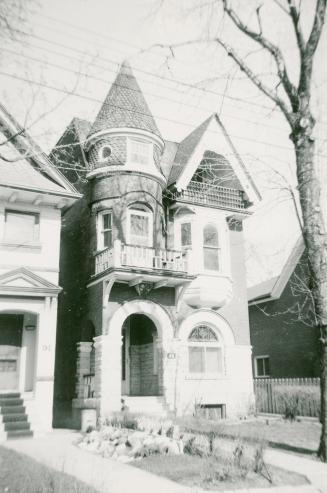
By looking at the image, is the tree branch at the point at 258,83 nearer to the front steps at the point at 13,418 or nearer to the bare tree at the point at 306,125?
the bare tree at the point at 306,125

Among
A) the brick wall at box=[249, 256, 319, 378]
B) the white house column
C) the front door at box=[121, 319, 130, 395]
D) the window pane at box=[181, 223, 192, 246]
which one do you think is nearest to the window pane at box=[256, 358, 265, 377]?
the brick wall at box=[249, 256, 319, 378]

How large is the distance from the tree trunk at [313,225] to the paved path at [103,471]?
299 centimetres

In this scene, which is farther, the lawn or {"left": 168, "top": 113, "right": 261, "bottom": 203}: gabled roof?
{"left": 168, "top": 113, "right": 261, "bottom": 203}: gabled roof

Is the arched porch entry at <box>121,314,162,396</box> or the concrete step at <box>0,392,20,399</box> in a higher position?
the arched porch entry at <box>121,314,162,396</box>

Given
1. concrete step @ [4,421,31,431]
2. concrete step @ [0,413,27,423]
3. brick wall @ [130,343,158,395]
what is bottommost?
concrete step @ [4,421,31,431]

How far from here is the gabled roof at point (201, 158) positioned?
66.7 ft

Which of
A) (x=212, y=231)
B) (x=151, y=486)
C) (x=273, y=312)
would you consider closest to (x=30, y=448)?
(x=151, y=486)

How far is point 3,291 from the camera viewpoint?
1586cm

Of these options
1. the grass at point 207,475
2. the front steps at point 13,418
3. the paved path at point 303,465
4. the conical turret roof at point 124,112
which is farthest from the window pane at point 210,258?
the grass at point 207,475

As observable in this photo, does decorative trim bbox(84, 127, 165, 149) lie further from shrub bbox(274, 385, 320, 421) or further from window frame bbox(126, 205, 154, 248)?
shrub bbox(274, 385, 320, 421)

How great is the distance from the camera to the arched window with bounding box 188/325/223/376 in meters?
19.3

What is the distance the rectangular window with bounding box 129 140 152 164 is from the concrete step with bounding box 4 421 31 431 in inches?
413

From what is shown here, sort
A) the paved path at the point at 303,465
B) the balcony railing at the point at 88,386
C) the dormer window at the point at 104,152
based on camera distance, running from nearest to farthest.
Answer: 1. the paved path at the point at 303,465
2. the balcony railing at the point at 88,386
3. the dormer window at the point at 104,152

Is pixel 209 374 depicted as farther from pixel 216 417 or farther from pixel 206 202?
pixel 206 202
